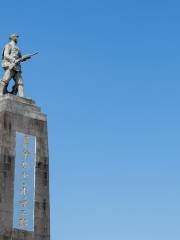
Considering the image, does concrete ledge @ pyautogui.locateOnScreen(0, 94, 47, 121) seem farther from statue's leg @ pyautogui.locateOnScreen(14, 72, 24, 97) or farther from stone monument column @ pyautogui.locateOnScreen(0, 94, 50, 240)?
statue's leg @ pyautogui.locateOnScreen(14, 72, 24, 97)

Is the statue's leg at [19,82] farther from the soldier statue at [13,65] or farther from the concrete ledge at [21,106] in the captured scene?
the concrete ledge at [21,106]

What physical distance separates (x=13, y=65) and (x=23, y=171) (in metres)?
5.06

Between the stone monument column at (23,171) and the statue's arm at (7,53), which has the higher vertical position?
the statue's arm at (7,53)

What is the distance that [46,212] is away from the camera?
88.0ft

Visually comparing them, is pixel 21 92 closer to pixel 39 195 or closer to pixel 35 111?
pixel 35 111

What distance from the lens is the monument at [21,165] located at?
1008 inches

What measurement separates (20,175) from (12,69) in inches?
202

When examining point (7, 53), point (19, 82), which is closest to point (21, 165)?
point (19, 82)

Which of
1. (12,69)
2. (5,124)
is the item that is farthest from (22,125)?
(12,69)

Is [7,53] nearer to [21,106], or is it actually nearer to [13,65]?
[13,65]

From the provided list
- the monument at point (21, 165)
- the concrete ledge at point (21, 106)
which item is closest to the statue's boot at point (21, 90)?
the monument at point (21, 165)

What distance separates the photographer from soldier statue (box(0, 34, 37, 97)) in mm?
28295

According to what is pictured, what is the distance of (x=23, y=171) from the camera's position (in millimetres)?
26547

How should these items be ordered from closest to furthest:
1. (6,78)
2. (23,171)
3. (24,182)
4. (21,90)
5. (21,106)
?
(24,182)
(23,171)
(21,106)
(6,78)
(21,90)
